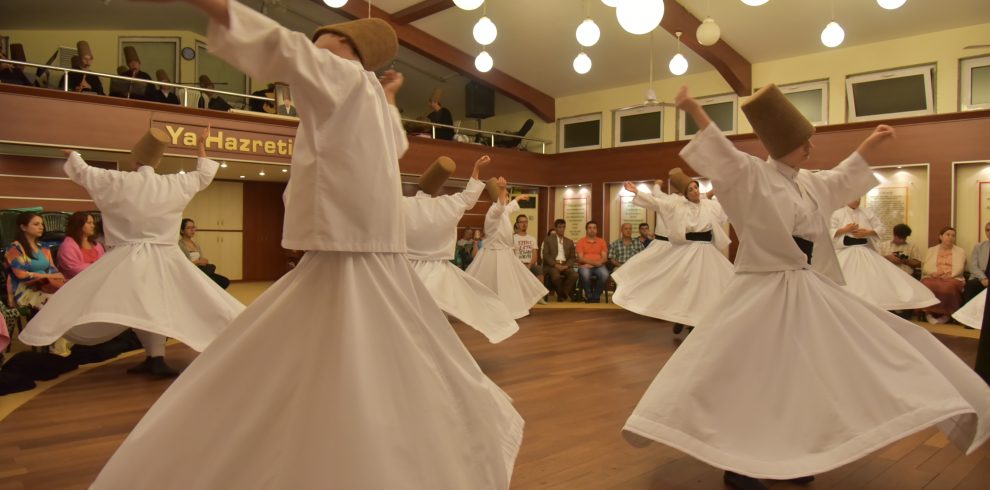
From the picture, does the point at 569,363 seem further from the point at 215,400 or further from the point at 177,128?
the point at 177,128

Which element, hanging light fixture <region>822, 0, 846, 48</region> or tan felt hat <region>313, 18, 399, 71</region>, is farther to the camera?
hanging light fixture <region>822, 0, 846, 48</region>

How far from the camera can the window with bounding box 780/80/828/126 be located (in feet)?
32.6

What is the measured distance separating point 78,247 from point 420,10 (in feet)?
23.4

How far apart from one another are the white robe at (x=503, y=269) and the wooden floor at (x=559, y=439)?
5.22 ft

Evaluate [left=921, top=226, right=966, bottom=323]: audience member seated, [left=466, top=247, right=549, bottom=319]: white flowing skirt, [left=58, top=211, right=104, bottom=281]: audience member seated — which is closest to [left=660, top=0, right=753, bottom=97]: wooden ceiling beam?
[left=921, top=226, right=966, bottom=323]: audience member seated

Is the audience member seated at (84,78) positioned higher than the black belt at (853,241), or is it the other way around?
the audience member seated at (84,78)

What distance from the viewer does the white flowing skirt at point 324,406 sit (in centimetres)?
149

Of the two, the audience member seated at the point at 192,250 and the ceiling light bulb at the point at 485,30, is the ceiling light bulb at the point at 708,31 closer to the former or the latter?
the ceiling light bulb at the point at 485,30

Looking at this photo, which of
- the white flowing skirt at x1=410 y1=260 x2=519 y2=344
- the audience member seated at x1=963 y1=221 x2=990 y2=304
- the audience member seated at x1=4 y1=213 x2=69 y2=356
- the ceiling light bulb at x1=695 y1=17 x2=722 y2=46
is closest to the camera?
the white flowing skirt at x1=410 y1=260 x2=519 y2=344

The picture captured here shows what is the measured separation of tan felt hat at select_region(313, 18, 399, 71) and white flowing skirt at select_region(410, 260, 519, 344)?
2609 millimetres

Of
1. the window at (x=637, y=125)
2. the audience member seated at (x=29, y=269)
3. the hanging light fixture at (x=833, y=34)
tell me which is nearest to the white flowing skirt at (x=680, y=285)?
the hanging light fixture at (x=833, y=34)

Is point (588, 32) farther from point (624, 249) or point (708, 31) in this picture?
point (624, 249)

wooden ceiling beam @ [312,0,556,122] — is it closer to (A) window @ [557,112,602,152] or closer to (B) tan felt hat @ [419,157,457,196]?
(A) window @ [557,112,602,152]

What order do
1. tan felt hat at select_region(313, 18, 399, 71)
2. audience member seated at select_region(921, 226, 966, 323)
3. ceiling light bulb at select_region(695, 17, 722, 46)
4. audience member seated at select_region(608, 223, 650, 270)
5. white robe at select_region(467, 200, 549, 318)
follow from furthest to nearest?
audience member seated at select_region(608, 223, 650, 270) → audience member seated at select_region(921, 226, 966, 323) → white robe at select_region(467, 200, 549, 318) → ceiling light bulb at select_region(695, 17, 722, 46) → tan felt hat at select_region(313, 18, 399, 71)
